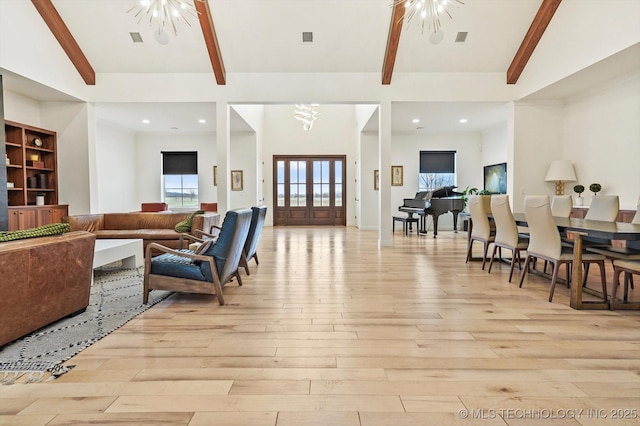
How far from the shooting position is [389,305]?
3354 mm

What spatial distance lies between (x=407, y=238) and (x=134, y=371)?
287 inches

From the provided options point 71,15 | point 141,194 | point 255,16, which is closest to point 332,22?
point 255,16

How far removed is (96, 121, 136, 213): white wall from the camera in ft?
31.4

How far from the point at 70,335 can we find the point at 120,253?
1967mm

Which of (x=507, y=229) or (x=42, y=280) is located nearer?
(x=42, y=280)

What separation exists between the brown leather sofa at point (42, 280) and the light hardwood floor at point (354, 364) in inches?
21.4

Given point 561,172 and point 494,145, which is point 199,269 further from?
point 494,145

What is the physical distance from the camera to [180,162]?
37.7 ft

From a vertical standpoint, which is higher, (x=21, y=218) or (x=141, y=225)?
(x=21, y=218)

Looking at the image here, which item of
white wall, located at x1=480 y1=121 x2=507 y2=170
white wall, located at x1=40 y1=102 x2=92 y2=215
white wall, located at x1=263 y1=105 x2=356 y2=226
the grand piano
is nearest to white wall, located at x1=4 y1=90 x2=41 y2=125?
white wall, located at x1=40 y1=102 x2=92 y2=215

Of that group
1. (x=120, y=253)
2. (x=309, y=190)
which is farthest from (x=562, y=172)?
(x=120, y=253)

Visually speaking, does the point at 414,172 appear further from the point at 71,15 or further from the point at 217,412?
the point at 217,412

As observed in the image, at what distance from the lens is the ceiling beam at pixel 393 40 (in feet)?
19.3

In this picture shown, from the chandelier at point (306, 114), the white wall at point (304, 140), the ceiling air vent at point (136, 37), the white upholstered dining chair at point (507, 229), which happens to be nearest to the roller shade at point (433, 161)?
the white wall at point (304, 140)
